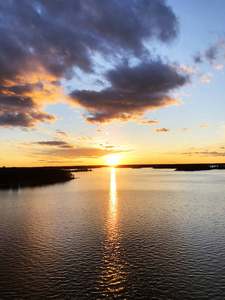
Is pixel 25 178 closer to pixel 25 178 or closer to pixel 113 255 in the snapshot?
pixel 25 178

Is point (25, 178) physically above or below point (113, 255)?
above

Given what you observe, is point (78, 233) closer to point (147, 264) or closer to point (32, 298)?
point (147, 264)

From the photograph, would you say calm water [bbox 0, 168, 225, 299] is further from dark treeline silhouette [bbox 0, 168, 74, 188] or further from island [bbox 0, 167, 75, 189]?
dark treeline silhouette [bbox 0, 168, 74, 188]

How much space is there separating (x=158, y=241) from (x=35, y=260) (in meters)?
11.0

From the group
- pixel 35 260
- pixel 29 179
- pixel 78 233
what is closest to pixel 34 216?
pixel 78 233

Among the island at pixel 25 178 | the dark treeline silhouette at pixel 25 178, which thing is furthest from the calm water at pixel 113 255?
the dark treeline silhouette at pixel 25 178

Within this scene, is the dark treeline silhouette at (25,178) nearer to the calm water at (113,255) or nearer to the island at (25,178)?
the island at (25,178)

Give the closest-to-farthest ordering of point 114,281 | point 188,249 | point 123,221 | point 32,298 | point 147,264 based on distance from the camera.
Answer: point 32,298
point 114,281
point 147,264
point 188,249
point 123,221

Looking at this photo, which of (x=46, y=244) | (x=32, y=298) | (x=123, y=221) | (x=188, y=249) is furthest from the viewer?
(x=123, y=221)

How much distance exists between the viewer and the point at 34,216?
111ft

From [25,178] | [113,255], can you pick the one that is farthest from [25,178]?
[113,255]

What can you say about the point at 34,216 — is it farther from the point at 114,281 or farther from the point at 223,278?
the point at 223,278

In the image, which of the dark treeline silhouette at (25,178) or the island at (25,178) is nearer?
→ the island at (25,178)

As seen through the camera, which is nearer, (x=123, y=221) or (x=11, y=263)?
(x=11, y=263)
